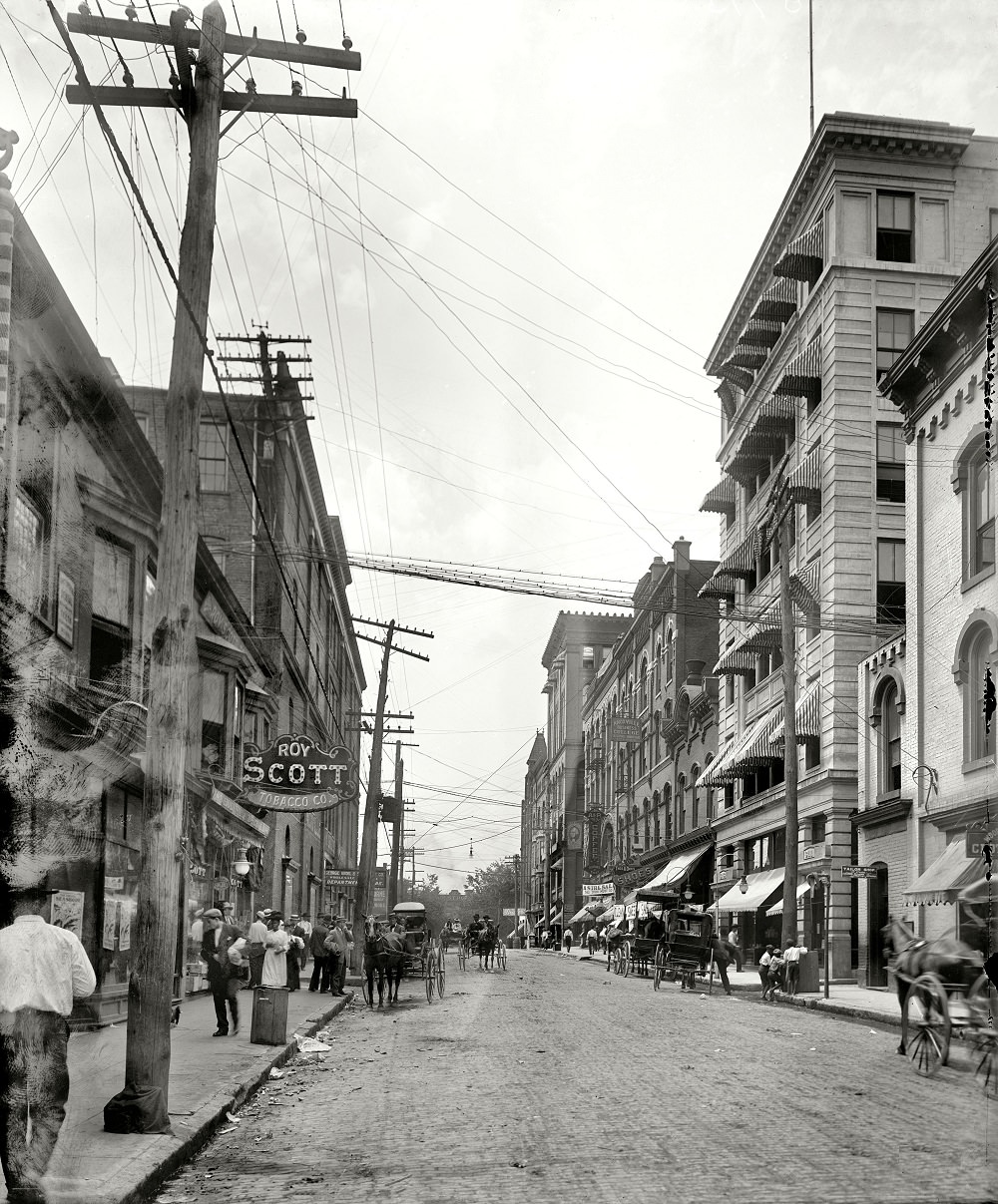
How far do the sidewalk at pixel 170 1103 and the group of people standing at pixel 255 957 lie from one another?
555 millimetres

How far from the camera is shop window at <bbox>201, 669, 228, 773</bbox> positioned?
28312mm

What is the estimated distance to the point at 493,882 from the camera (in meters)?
163

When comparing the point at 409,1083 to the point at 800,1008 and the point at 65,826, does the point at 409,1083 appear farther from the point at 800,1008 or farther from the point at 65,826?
the point at 800,1008

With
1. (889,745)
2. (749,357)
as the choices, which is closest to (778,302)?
(749,357)

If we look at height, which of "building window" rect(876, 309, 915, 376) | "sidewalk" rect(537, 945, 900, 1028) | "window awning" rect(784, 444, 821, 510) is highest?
"building window" rect(876, 309, 915, 376)

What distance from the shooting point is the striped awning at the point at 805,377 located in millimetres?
39500

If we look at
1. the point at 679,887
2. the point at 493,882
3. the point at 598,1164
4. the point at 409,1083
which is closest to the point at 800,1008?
the point at 409,1083

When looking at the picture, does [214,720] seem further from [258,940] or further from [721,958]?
[721,958]

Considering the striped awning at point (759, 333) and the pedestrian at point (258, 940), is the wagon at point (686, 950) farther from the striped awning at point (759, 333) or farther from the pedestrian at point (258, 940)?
the striped awning at point (759, 333)

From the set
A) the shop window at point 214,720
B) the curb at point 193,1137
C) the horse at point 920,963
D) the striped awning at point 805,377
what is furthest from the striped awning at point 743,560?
the curb at point 193,1137

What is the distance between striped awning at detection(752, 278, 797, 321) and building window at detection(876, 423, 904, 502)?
21.0 ft

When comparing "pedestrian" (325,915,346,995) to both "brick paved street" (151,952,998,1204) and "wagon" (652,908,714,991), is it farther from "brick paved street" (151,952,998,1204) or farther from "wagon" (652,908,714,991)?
"brick paved street" (151,952,998,1204)

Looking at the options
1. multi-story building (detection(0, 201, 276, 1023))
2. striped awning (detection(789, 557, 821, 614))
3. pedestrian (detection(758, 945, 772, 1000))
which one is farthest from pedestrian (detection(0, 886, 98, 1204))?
striped awning (detection(789, 557, 821, 614))

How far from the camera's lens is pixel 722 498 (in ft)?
168
